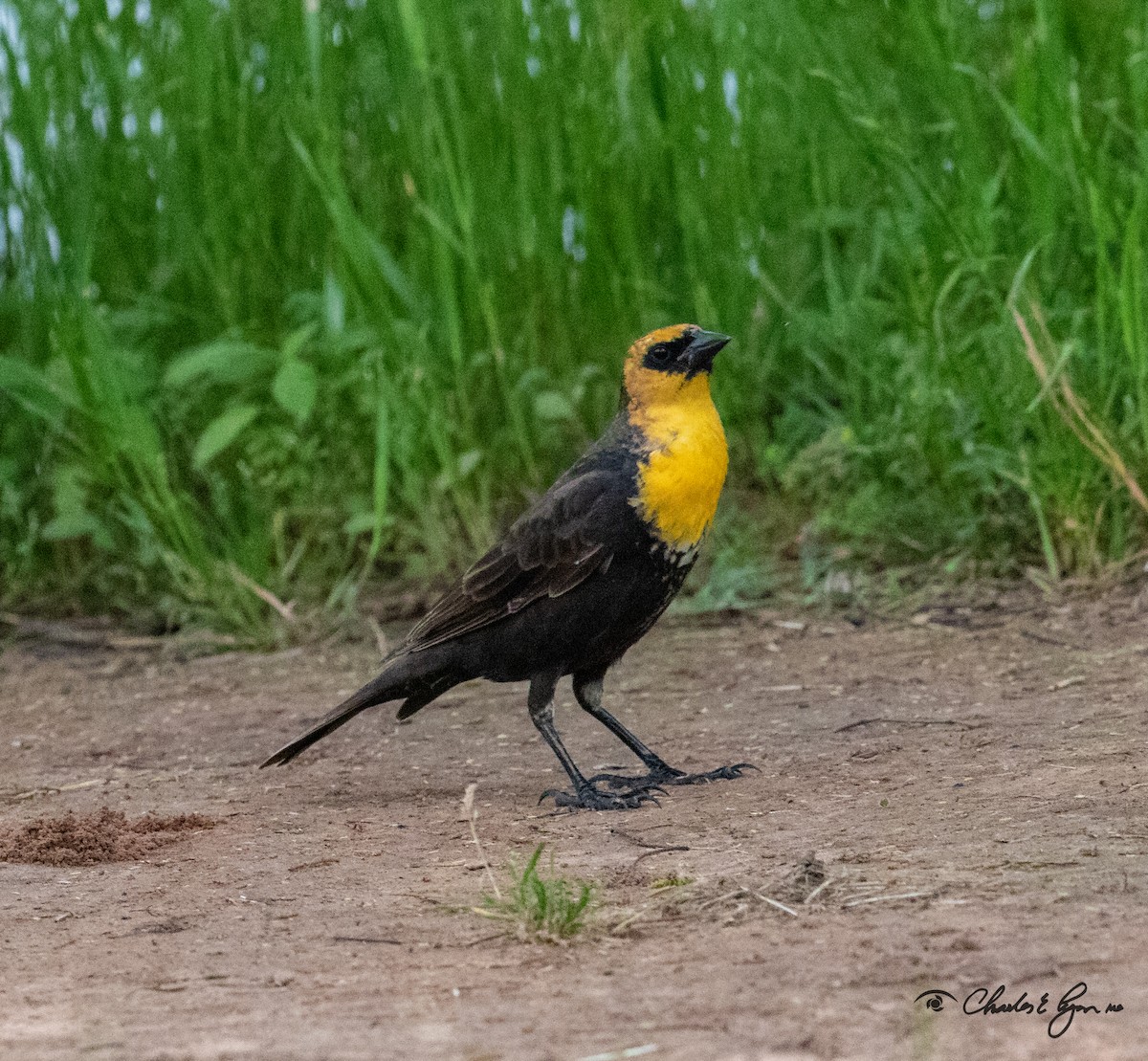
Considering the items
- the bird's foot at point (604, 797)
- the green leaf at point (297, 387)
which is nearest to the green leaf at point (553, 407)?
the green leaf at point (297, 387)

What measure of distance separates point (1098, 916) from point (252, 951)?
4.51 ft

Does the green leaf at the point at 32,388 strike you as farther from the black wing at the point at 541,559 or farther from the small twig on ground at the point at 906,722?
the small twig on ground at the point at 906,722

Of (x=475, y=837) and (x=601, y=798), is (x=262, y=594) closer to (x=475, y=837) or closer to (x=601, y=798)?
(x=601, y=798)

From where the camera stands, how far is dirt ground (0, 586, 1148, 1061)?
238 cm

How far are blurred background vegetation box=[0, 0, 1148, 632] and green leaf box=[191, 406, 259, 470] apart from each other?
2cm

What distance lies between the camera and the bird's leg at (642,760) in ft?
13.7

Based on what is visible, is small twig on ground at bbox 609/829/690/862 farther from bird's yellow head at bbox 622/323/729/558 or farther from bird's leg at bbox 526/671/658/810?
bird's yellow head at bbox 622/323/729/558

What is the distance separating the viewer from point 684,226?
6.02 m

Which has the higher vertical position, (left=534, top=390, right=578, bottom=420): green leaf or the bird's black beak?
the bird's black beak

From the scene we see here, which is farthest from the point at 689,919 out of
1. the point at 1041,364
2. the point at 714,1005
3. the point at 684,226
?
the point at 684,226

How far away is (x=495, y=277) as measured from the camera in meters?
6.16

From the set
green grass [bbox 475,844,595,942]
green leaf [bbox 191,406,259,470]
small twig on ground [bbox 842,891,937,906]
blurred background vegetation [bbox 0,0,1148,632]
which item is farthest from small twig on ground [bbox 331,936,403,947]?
green leaf [bbox 191,406,259,470]

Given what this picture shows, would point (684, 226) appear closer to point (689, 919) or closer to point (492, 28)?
point (492, 28)

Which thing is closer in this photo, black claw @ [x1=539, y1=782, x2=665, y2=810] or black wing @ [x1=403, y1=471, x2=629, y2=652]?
black claw @ [x1=539, y1=782, x2=665, y2=810]
